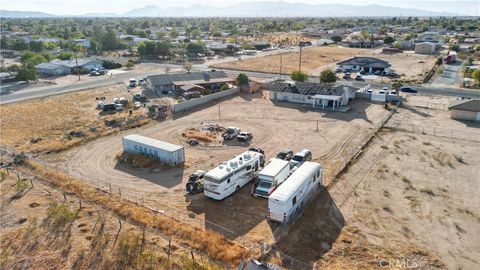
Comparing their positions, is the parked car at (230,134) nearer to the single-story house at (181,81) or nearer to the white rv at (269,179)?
the white rv at (269,179)

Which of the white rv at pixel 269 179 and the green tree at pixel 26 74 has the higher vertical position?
the green tree at pixel 26 74

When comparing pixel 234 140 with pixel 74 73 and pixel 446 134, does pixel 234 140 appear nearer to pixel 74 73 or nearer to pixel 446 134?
pixel 446 134

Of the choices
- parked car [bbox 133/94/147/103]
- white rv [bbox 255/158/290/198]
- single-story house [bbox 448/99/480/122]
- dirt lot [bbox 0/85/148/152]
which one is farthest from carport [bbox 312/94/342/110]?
parked car [bbox 133/94/147/103]

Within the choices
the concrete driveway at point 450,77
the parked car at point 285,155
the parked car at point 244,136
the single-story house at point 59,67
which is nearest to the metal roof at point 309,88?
the parked car at point 244,136

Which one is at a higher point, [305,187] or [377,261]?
[305,187]

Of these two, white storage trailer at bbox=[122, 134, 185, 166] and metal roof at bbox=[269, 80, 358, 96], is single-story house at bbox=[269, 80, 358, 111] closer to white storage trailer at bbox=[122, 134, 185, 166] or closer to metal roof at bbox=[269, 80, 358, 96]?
metal roof at bbox=[269, 80, 358, 96]

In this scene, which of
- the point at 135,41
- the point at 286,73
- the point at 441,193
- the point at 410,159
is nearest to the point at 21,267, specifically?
the point at 441,193
